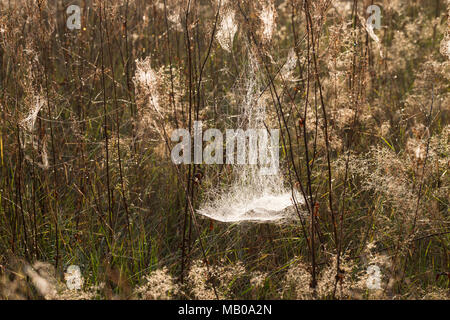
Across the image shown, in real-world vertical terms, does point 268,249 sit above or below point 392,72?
below

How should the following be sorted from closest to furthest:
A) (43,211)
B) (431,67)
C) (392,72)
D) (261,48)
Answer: (261,48) < (43,211) < (431,67) < (392,72)

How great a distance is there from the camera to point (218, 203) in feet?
7.13

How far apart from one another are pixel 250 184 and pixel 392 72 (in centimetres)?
163

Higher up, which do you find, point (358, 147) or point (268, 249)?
point (358, 147)

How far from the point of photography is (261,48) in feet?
6.25

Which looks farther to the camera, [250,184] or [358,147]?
[358,147]

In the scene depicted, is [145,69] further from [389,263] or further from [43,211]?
[389,263]
